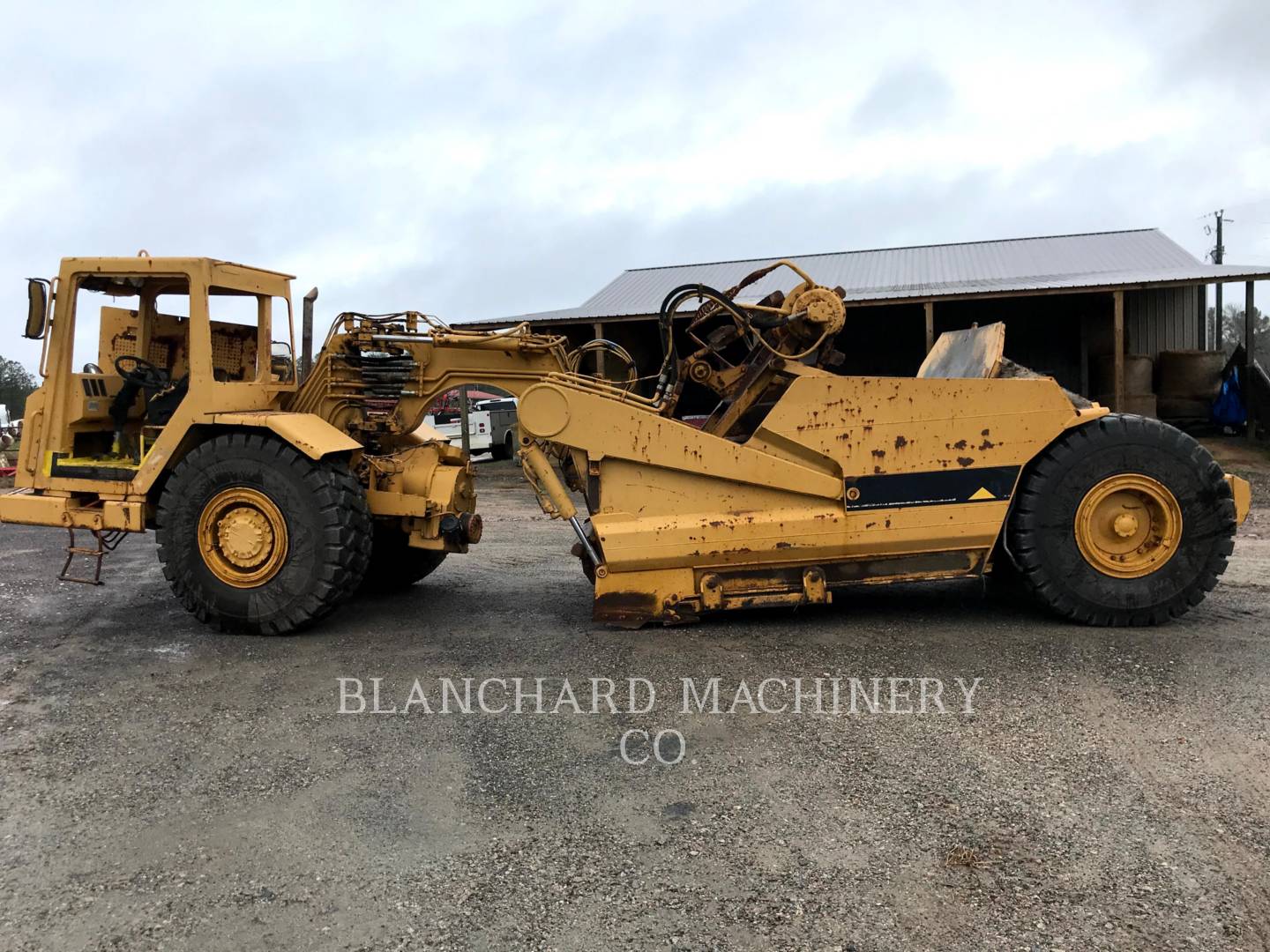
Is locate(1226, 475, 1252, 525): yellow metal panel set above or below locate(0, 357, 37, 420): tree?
below

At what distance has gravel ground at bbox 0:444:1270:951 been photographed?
8.19 feet

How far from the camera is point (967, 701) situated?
158 inches

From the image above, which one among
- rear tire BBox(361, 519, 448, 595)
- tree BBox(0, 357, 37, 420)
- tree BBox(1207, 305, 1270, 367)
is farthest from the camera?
tree BBox(1207, 305, 1270, 367)

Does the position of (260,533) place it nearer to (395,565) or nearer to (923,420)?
(395,565)

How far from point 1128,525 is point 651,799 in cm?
334

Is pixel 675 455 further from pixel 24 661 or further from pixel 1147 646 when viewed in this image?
pixel 24 661

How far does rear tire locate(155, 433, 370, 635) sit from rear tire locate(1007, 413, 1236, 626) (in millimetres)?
3948

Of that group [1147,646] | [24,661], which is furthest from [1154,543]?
[24,661]

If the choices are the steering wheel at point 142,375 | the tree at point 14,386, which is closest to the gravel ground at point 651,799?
the steering wheel at point 142,375

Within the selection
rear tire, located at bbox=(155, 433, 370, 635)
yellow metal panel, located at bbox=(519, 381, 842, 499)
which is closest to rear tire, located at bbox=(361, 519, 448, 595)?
rear tire, located at bbox=(155, 433, 370, 635)

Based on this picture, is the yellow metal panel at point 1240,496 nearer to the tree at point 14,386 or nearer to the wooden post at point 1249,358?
the wooden post at point 1249,358

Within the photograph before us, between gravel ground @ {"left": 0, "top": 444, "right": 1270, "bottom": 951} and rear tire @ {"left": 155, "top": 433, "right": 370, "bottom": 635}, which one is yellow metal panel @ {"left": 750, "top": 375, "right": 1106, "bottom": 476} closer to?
gravel ground @ {"left": 0, "top": 444, "right": 1270, "bottom": 951}

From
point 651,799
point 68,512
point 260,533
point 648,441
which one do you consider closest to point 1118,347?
point 648,441

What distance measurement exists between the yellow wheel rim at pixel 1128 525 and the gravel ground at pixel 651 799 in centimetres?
40
